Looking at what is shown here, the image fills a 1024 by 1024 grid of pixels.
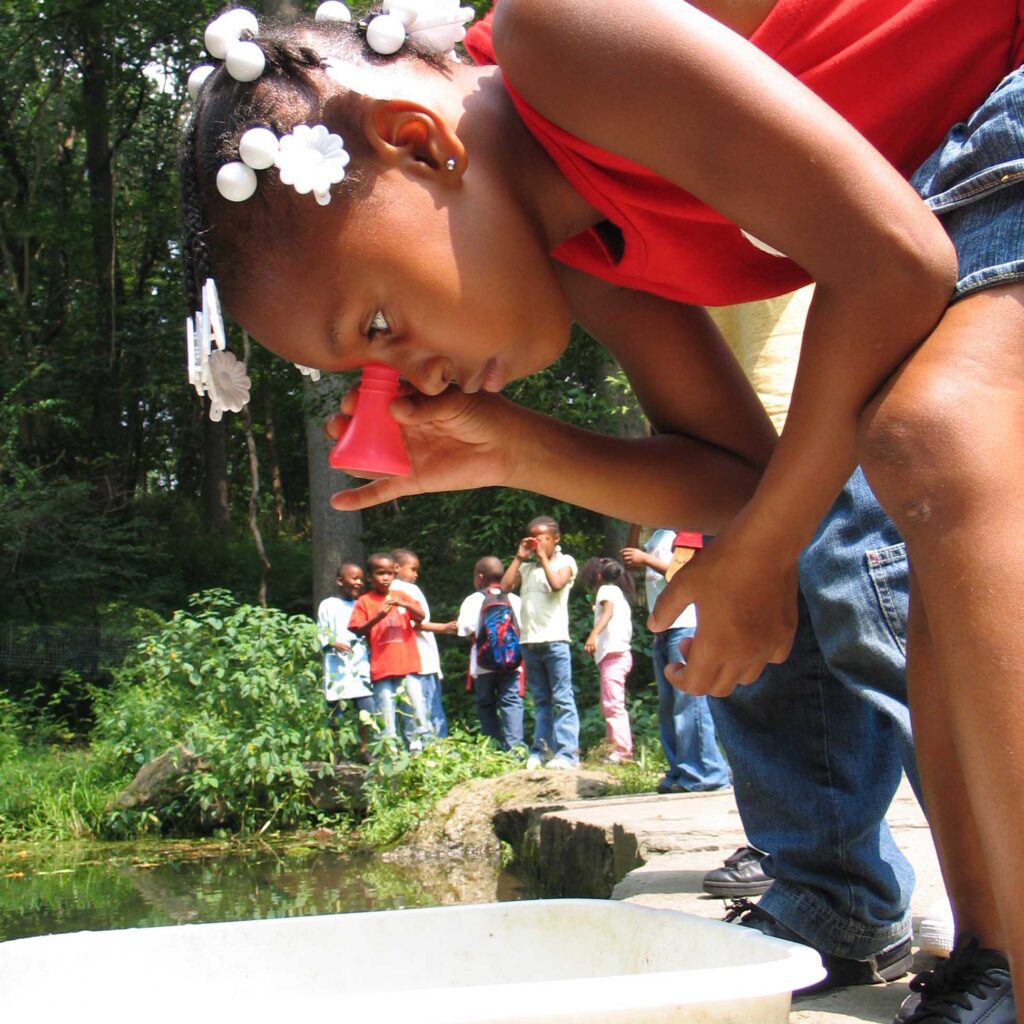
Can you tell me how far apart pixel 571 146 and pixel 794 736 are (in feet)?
3.11

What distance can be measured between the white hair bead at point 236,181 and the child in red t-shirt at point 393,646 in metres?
6.66

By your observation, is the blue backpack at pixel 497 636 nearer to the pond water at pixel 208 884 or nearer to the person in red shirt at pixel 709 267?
the pond water at pixel 208 884

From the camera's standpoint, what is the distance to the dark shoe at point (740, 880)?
2.66 meters

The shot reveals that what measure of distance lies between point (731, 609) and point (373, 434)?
1.68ft

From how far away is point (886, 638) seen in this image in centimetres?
173

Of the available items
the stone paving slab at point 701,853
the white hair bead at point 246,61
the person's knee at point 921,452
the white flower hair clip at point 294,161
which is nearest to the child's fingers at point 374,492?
the white flower hair clip at point 294,161

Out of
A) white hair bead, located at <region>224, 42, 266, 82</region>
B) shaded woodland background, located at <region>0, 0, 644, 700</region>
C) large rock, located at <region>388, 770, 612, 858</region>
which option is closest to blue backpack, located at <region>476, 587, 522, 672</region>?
large rock, located at <region>388, 770, 612, 858</region>

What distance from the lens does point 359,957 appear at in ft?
4.83

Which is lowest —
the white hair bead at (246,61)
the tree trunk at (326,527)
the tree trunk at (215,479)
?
the white hair bead at (246,61)

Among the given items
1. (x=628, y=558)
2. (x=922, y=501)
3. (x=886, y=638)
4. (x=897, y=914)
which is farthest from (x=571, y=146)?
(x=628, y=558)

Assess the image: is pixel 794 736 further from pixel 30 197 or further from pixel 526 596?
pixel 30 197

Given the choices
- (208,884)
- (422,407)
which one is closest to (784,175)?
(422,407)

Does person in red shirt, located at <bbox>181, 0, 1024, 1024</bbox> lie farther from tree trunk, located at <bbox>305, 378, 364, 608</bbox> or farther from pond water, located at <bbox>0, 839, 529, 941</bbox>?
tree trunk, located at <bbox>305, 378, 364, 608</bbox>

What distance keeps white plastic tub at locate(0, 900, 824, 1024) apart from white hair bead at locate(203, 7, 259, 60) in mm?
1054
